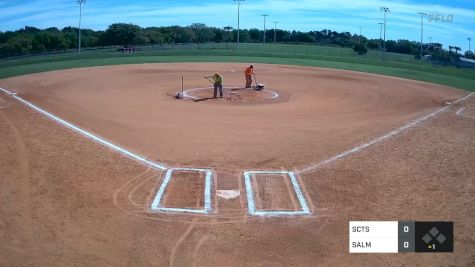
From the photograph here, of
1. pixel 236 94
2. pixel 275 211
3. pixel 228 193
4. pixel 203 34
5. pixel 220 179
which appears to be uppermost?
pixel 203 34

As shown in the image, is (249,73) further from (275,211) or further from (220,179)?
(275,211)

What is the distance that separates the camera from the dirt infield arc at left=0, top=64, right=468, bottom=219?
13836 mm

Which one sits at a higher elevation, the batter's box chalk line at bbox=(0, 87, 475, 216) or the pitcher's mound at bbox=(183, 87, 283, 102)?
the pitcher's mound at bbox=(183, 87, 283, 102)

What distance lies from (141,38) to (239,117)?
244ft

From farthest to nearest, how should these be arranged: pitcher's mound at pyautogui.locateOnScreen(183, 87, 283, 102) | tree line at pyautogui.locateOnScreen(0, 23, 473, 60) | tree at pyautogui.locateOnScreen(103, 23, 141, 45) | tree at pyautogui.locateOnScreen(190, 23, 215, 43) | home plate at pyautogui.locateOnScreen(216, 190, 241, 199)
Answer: tree at pyautogui.locateOnScreen(190, 23, 215, 43)
tree at pyautogui.locateOnScreen(103, 23, 141, 45)
tree line at pyautogui.locateOnScreen(0, 23, 473, 60)
pitcher's mound at pyautogui.locateOnScreen(183, 87, 283, 102)
home plate at pyautogui.locateOnScreen(216, 190, 241, 199)

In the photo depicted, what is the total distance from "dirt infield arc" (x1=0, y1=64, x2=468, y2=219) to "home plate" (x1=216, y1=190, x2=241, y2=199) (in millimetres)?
316

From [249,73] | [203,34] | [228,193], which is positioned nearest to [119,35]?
[203,34]

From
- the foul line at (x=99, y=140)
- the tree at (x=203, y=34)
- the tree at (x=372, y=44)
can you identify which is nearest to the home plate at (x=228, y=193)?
the foul line at (x=99, y=140)

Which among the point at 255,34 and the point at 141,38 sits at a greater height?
the point at 255,34

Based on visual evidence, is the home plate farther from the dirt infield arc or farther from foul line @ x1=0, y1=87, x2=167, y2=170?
foul line @ x1=0, y1=87, x2=167, y2=170

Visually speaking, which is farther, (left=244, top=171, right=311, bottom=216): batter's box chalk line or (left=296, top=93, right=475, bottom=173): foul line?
(left=296, top=93, right=475, bottom=173): foul line

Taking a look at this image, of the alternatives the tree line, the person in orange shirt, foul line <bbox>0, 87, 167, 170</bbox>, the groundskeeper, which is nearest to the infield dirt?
foul line <bbox>0, 87, 167, 170</bbox>

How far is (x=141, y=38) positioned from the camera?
3492 inches

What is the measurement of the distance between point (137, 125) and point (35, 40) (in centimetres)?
6922
